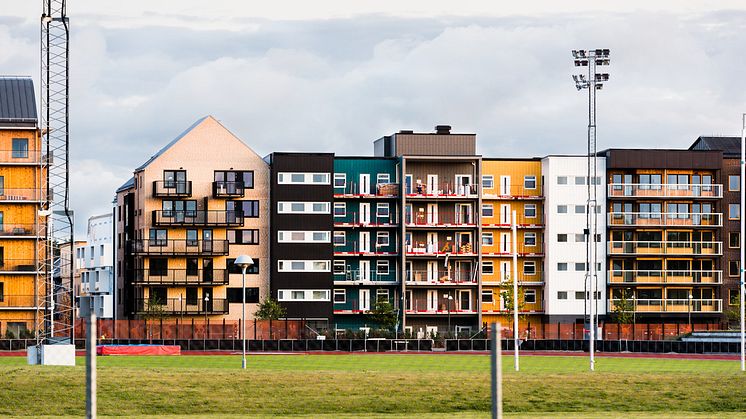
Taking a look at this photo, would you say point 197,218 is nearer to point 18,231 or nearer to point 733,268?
point 18,231

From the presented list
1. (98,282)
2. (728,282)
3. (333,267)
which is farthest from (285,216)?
(728,282)

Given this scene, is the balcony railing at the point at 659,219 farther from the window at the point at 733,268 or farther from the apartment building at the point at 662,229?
the window at the point at 733,268

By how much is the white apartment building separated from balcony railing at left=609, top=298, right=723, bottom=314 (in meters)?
3.71

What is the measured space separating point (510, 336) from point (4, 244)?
43.3 m

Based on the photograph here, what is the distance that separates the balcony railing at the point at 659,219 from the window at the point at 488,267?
12.4 metres

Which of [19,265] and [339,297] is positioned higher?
[19,265]

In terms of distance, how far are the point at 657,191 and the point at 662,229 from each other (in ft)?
12.8

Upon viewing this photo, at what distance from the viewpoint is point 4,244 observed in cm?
10438

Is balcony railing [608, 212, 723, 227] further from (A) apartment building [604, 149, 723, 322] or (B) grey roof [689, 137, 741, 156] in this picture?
(B) grey roof [689, 137, 741, 156]

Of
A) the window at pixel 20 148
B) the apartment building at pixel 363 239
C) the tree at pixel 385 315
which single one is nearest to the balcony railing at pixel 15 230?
the window at pixel 20 148

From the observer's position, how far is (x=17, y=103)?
106 metres

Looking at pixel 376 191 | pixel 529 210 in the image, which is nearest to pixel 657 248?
pixel 529 210

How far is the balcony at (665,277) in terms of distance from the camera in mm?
127312

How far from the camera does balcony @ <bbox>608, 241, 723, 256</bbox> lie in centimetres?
12738
